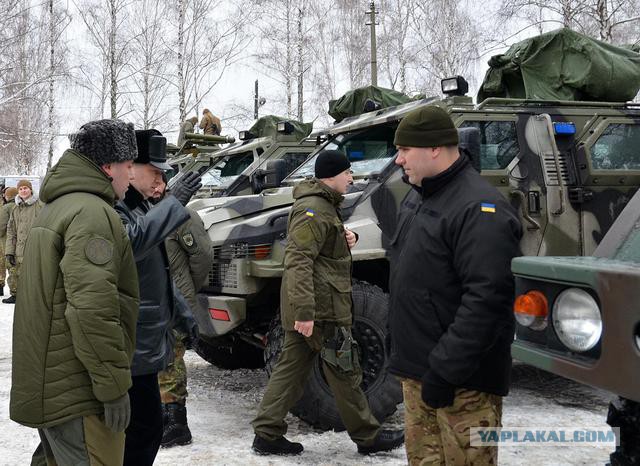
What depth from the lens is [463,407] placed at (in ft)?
7.61

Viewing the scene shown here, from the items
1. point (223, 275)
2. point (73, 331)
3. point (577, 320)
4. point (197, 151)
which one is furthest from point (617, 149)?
point (197, 151)

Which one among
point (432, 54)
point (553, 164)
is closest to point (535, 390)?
point (553, 164)

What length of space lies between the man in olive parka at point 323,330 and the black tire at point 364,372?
306 mm

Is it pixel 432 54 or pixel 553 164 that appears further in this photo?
pixel 432 54

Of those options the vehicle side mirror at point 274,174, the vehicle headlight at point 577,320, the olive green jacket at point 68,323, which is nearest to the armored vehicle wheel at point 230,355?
the vehicle side mirror at point 274,174

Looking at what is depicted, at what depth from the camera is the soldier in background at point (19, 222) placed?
10.3 m

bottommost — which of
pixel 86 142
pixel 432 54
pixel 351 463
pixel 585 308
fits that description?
pixel 351 463

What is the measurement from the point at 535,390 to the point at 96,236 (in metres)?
4.11

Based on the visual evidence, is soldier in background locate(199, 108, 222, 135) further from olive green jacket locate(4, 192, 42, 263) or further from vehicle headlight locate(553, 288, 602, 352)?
vehicle headlight locate(553, 288, 602, 352)

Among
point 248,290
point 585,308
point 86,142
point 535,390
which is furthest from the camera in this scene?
point 535,390

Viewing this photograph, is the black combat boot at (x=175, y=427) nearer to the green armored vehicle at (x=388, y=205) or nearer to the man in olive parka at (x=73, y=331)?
the green armored vehicle at (x=388, y=205)

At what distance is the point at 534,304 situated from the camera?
1.88 m

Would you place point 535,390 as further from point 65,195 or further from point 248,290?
point 65,195

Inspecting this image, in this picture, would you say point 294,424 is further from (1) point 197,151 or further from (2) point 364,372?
(1) point 197,151
